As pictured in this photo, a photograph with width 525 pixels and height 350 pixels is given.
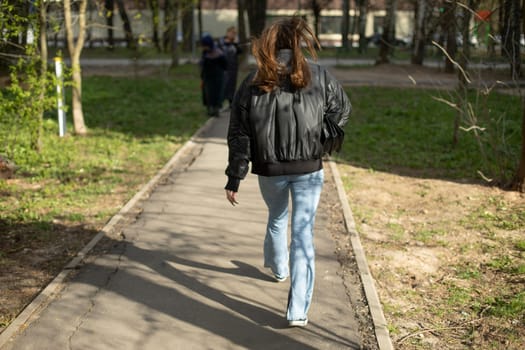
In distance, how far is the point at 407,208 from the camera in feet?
26.3

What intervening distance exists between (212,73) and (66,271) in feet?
31.9

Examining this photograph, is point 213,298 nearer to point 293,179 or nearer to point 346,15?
point 293,179

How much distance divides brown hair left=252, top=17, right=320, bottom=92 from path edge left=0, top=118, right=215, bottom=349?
233 cm

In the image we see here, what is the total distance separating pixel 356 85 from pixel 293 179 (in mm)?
17901

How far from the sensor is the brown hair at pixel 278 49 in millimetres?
4195

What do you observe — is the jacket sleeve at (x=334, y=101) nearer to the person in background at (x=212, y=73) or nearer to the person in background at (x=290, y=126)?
the person in background at (x=290, y=126)

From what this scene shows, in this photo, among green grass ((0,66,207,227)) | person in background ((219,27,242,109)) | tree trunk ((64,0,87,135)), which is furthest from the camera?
person in background ((219,27,242,109))

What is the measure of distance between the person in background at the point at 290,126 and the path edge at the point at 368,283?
1.68ft

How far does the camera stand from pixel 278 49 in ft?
14.0

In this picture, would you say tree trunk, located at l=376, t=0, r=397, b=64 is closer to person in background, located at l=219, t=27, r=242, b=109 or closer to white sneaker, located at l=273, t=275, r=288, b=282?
person in background, located at l=219, t=27, r=242, b=109

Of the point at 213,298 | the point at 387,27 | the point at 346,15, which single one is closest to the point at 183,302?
the point at 213,298

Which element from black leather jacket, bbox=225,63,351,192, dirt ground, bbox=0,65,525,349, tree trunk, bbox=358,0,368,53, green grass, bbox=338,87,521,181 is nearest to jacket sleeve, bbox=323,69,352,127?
black leather jacket, bbox=225,63,351,192

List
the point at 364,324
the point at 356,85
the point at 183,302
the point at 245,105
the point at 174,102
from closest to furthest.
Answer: the point at 245,105 → the point at 364,324 → the point at 183,302 → the point at 174,102 → the point at 356,85

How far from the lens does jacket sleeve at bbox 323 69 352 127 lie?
14.5ft
